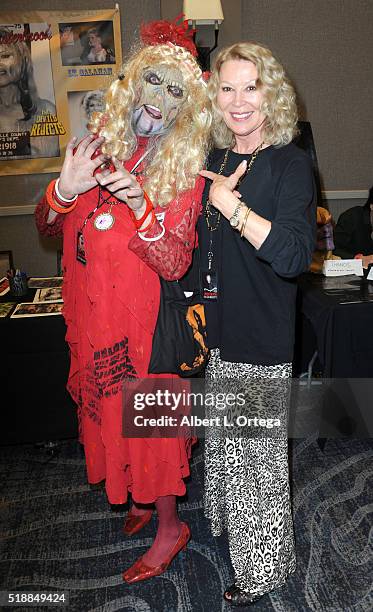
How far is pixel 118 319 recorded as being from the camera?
5.16 ft

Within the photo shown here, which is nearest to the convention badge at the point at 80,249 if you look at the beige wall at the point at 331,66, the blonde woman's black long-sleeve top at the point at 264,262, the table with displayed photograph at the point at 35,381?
the blonde woman's black long-sleeve top at the point at 264,262

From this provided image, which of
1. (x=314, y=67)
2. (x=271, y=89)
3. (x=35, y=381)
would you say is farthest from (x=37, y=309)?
(x=314, y=67)

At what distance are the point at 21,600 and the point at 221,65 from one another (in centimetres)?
178

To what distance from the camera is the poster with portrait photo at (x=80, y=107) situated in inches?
132

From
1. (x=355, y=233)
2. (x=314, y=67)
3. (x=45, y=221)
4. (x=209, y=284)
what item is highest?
(x=314, y=67)

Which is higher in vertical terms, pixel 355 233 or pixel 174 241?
pixel 174 241

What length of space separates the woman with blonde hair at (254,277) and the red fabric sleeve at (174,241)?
0.06m

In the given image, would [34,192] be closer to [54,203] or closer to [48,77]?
[48,77]

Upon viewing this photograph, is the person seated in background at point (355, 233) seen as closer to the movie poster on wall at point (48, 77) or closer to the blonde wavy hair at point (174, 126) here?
the movie poster on wall at point (48, 77)

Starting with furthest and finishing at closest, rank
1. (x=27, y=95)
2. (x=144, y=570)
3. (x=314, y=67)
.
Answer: (x=314, y=67) → (x=27, y=95) → (x=144, y=570)

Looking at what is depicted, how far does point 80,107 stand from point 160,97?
2.19 m

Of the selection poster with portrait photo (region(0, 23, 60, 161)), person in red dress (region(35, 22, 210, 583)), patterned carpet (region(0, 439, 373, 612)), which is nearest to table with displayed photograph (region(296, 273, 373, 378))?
patterned carpet (region(0, 439, 373, 612))

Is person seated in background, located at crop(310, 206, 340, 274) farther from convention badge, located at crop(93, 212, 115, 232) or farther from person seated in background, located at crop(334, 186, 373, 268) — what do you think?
convention badge, located at crop(93, 212, 115, 232)

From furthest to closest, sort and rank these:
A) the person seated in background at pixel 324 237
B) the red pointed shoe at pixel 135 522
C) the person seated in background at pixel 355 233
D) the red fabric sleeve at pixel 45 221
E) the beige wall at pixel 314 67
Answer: the beige wall at pixel 314 67, the person seated in background at pixel 355 233, the person seated in background at pixel 324 237, the red pointed shoe at pixel 135 522, the red fabric sleeve at pixel 45 221
